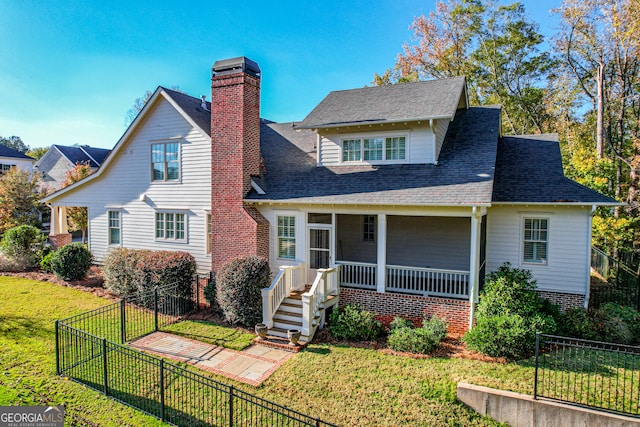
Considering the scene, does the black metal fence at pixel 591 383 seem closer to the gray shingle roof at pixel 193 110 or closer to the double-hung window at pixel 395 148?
the double-hung window at pixel 395 148

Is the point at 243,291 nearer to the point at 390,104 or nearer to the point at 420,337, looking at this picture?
the point at 420,337

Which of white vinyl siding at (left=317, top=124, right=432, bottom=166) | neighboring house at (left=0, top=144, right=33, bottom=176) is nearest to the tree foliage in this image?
neighboring house at (left=0, top=144, right=33, bottom=176)

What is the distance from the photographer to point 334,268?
1145 cm

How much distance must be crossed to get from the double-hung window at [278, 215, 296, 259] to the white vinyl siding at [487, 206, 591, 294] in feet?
21.4

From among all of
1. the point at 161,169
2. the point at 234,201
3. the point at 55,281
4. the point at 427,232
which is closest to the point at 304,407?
the point at 234,201

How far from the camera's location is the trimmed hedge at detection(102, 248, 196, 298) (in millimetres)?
12570

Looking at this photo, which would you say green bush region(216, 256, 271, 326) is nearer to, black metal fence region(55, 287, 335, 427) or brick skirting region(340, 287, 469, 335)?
black metal fence region(55, 287, 335, 427)

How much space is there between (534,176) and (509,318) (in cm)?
580

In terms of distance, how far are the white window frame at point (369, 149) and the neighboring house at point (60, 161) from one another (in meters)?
32.7

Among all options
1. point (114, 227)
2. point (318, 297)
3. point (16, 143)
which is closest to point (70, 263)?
point (114, 227)

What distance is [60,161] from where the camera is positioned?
3838 centimetres

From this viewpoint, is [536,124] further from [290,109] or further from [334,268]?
[334,268]

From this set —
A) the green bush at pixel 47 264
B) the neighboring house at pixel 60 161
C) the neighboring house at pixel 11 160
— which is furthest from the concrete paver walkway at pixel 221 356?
the neighboring house at pixel 11 160

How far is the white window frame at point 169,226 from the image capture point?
14656 millimetres
